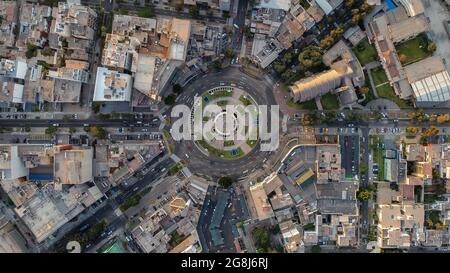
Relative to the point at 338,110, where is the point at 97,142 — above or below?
below

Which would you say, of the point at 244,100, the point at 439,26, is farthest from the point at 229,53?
the point at 439,26

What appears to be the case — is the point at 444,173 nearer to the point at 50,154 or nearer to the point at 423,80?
the point at 423,80

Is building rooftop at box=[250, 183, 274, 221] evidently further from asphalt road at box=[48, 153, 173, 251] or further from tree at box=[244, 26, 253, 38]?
tree at box=[244, 26, 253, 38]

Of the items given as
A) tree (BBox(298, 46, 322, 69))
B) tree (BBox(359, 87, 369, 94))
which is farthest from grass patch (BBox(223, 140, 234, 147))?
tree (BBox(359, 87, 369, 94))

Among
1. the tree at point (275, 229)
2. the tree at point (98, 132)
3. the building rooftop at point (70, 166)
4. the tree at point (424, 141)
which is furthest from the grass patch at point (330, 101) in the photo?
the building rooftop at point (70, 166)

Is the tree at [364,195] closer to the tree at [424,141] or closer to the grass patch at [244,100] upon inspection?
the tree at [424,141]

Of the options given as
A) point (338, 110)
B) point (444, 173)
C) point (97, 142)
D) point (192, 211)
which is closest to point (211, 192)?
point (192, 211)

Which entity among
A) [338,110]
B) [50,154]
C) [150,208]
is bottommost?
[150,208]
